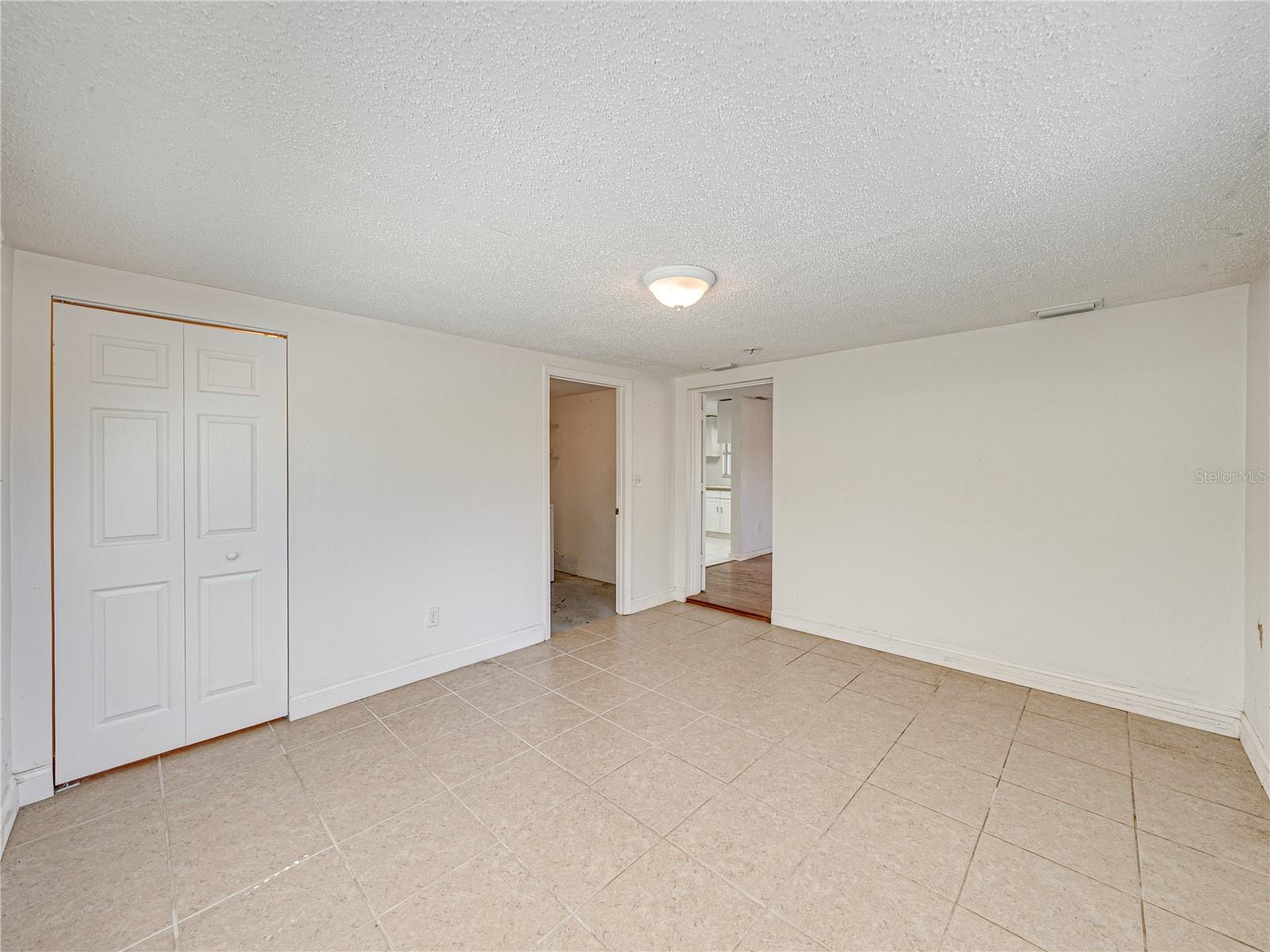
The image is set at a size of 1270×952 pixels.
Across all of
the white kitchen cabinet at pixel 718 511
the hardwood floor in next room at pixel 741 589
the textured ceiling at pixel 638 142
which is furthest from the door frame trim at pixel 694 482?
the textured ceiling at pixel 638 142

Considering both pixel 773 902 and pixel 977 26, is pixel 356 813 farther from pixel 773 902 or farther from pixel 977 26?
pixel 977 26

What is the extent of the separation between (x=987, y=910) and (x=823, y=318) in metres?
2.70

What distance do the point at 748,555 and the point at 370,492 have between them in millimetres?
5312

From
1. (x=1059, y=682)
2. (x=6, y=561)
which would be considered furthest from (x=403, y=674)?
(x=1059, y=682)

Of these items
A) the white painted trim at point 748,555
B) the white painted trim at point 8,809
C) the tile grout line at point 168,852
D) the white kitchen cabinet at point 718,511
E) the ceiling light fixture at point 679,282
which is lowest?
the tile grout line at point 168,852

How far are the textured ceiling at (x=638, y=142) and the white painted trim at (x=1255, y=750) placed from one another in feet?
6.89

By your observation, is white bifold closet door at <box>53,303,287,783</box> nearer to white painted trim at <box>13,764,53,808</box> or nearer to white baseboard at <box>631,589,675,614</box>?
white painted trim at <box>13,764,53,808</box>

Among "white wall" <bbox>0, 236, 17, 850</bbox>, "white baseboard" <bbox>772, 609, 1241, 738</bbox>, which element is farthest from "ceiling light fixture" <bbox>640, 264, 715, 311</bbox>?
"white baseboard" <bbox>772, 609, 1241, 738</bbox>

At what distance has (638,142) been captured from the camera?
4.41ft

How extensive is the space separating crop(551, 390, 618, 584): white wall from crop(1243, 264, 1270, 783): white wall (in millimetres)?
4505

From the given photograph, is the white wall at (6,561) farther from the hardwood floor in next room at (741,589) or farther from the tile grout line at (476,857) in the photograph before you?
the hardwood floor in next room at (741,589)

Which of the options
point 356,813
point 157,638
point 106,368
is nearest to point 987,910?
point 356,813

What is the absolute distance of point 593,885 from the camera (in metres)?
1.65

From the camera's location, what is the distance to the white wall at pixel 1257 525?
2154mm
